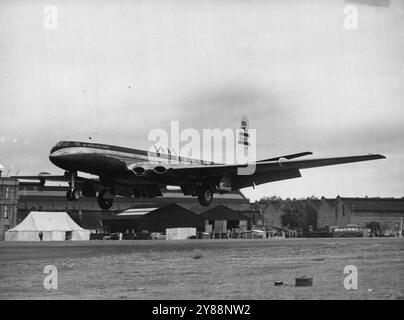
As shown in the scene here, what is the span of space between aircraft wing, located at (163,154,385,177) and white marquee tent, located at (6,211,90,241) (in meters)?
26.9

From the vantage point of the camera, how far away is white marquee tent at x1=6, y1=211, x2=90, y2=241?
62.1 meters

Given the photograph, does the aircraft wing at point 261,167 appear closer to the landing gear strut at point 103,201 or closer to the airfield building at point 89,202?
the landing gear strut at point 103,201

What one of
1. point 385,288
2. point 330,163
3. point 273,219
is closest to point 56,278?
point 385,288

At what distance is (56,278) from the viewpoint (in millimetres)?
19125

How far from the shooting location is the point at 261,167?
A: 1592 inches

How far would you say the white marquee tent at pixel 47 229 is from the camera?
6212 cm

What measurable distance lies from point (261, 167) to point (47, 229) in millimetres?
31259

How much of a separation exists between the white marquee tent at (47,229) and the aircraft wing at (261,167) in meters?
26.9

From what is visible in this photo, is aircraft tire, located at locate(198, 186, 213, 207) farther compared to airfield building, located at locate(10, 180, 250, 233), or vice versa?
airfield building, located at locate(10, 180, 250, 233)

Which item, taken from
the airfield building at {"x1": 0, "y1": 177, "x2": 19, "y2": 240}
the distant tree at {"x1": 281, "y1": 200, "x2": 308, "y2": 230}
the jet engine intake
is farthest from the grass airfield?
the distant tree at {"x1": 281, "y1": 200, "x2": 308, "y2": 230}

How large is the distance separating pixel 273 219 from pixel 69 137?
123 m

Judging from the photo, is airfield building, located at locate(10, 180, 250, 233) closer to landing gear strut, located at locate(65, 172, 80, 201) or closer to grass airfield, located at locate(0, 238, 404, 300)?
landing gear strut, located at locate(65, 172, 80, 201)

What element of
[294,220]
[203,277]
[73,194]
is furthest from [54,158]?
[294,220]

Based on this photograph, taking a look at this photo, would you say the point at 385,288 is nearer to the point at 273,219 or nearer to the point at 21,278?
the point at 21,278
